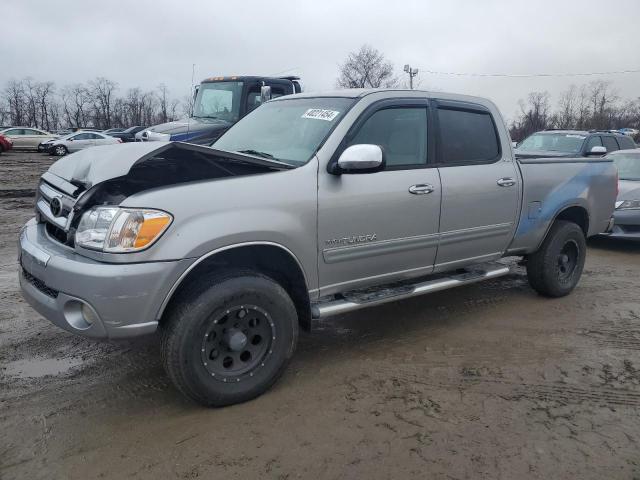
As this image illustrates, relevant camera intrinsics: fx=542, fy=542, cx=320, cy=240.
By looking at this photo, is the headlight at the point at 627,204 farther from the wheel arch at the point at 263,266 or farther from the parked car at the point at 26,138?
the parked car at the point at 26,138

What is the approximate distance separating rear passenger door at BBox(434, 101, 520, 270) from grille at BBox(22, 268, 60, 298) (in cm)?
274

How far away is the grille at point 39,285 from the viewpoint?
3082 mm

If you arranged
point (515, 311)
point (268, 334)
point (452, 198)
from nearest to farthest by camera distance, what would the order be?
1. point (268, 334)
2. point (452, 198)
3. point (515, 311)

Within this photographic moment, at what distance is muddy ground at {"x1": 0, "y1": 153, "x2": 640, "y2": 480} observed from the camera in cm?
278

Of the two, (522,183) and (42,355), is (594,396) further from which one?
(42,355)

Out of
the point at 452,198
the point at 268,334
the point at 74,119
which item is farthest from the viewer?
the point at 74,119

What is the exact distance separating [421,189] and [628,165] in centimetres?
702

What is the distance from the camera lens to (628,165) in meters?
9.30

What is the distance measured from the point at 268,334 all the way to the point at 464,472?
138 centimetres

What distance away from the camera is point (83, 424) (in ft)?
10.3

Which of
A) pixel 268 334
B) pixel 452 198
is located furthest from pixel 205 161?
pixel 452 198

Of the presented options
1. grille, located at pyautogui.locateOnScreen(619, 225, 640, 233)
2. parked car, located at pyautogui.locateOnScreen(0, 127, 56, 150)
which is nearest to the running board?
grille, located at pyautogui.locateOnScreen(619, 225, 640, 233)

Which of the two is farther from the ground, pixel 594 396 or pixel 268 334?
pixel 268 334

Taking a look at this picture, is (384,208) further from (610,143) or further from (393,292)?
(610,143)
